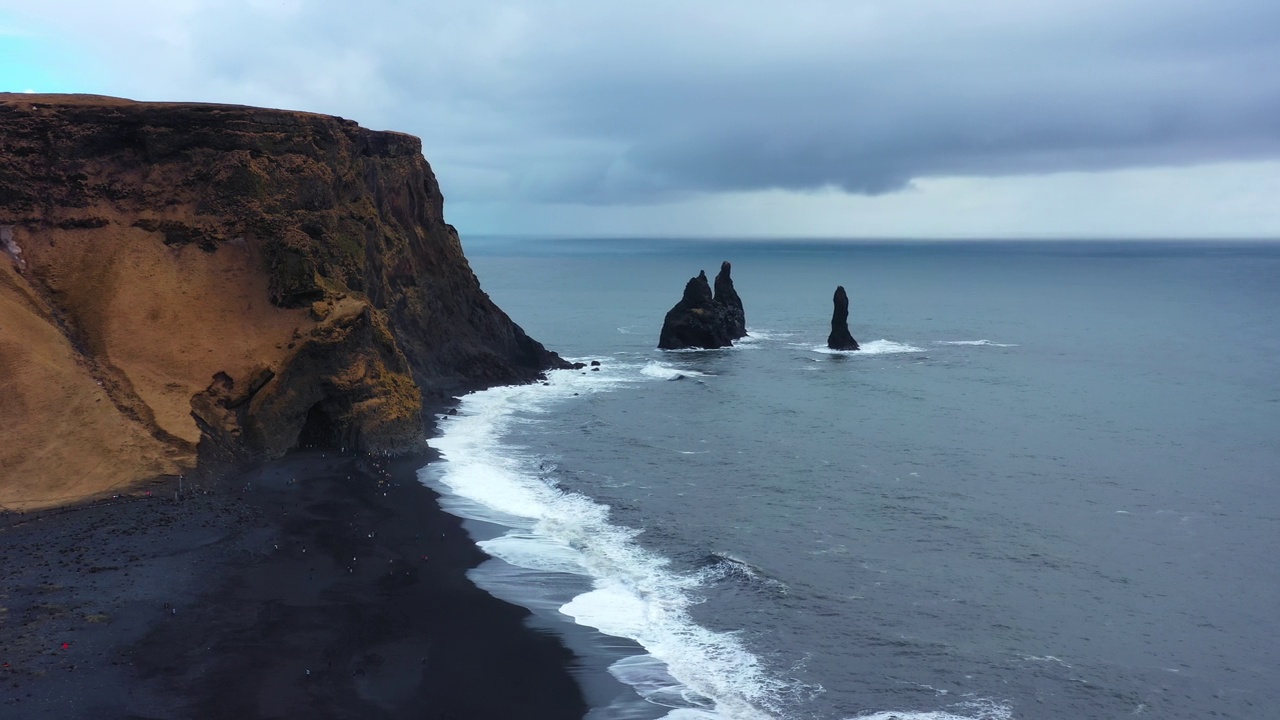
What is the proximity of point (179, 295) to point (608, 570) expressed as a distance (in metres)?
23.3

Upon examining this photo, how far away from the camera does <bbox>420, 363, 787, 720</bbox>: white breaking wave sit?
72.3ft

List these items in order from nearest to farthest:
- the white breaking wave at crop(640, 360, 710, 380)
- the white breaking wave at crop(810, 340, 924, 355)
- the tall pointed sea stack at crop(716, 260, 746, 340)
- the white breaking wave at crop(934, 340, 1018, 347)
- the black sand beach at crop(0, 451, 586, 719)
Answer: the black sand beach at crop(0, 451, 586, 719) → the white breaking wave at crop(640, 360, 710, 380) → the white breaking wave at crop(810, 340, 924, 355) → the tall pointed sea stack at crop(716, 260, 746, 340) → the white breaking wave at crop(934, 340, 1018, 347)

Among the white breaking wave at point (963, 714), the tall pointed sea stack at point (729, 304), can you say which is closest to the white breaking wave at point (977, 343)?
the tall pointed sea stack at point (729, 304)

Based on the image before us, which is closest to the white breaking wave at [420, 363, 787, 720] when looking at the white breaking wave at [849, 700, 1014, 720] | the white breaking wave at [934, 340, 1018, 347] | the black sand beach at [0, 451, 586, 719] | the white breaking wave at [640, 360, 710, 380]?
the black sand beach at [0, 451, 586, 719]

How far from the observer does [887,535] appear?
111 feet

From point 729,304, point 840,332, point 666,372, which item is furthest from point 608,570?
point 729,304

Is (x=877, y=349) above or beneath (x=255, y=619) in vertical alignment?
above

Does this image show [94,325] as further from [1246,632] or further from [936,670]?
[1246,632]

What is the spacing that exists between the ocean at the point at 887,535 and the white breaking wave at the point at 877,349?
1306cm

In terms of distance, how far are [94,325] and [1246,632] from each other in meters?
40.9

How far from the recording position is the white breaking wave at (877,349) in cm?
8806

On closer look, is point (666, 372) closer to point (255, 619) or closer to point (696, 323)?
point (696, 323)

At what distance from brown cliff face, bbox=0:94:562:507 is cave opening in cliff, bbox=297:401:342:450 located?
0.20ft

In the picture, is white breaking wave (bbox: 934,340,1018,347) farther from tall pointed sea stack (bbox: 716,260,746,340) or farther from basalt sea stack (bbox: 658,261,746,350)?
basalt sea stack (bbox: 658,261,746,350)
